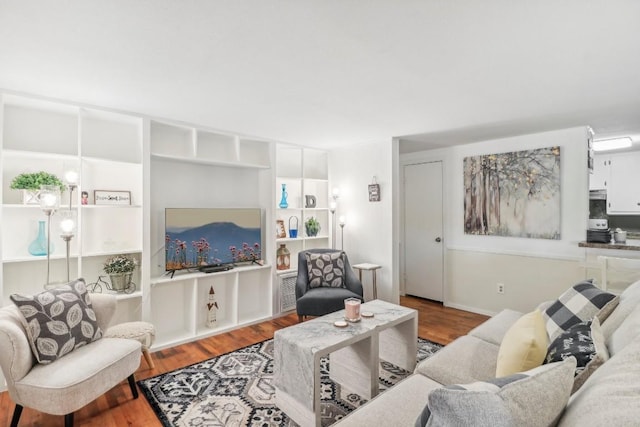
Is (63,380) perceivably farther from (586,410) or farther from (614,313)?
(614,313)

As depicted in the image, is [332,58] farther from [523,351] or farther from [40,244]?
[40,244]

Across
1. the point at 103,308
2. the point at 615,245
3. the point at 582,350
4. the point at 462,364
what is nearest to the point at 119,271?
the point at 103,308

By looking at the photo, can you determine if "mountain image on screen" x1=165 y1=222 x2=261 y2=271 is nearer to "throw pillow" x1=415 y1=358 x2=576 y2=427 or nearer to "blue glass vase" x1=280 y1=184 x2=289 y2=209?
"blue glass vase" x1=280 y1=184 x2=289 y2=209

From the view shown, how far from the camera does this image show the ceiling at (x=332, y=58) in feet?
4.85

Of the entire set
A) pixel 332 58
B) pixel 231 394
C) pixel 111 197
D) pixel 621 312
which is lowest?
pixel 231 394

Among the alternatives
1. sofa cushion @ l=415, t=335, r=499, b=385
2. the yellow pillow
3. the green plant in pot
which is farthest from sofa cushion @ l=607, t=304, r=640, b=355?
the green plant in pot

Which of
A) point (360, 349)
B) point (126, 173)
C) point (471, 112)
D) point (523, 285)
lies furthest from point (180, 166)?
point (523, 285)

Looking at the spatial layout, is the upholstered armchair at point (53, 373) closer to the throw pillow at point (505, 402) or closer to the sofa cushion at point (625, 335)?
the throw pillow at point (505, 402)

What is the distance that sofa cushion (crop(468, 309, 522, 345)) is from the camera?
2.21m

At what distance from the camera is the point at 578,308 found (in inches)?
73.0

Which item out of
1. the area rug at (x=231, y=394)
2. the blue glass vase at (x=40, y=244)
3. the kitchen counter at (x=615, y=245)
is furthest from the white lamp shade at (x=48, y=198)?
the kitchen counter at (x=615, y=245)

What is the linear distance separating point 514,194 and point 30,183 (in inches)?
195

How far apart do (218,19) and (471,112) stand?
2.39 meters

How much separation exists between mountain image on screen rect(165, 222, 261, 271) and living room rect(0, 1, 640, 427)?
0.69 feet
